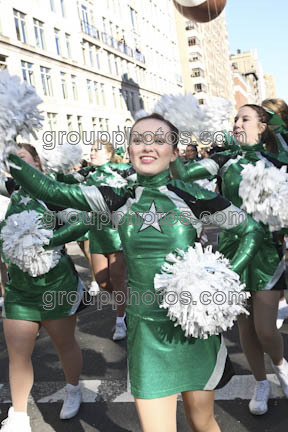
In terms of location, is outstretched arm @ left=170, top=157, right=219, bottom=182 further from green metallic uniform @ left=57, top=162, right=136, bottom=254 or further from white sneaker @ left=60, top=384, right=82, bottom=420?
green metallic uniform @ left=57, top=162, right=136, bottom=254

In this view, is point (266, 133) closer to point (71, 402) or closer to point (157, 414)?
point (157, 414)

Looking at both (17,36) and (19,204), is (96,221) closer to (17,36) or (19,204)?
(19,204)

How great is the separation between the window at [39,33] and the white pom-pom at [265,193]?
28.7m

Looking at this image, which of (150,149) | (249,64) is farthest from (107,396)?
(249,64)

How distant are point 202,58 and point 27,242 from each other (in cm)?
7517

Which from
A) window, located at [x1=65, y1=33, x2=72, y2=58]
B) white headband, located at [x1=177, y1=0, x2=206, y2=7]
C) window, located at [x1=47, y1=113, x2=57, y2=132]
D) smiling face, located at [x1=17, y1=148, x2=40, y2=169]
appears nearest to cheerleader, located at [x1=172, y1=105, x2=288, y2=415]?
smiling face, located at [x1=17, y1=148, x2=40, y2=169]

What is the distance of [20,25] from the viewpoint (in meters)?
26.8

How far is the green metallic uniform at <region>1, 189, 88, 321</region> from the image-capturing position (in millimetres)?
2844

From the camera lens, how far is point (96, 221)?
8.43 feet

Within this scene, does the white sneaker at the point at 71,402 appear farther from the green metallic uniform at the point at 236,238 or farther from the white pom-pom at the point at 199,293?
the white pom-pom at the point at 199,293

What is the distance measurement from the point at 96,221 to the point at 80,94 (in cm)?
3184

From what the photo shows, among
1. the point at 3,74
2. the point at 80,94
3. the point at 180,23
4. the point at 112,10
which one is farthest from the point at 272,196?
the point at 180,23

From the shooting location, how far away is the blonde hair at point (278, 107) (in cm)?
380

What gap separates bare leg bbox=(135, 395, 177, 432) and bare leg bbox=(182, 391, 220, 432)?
0.09 m
